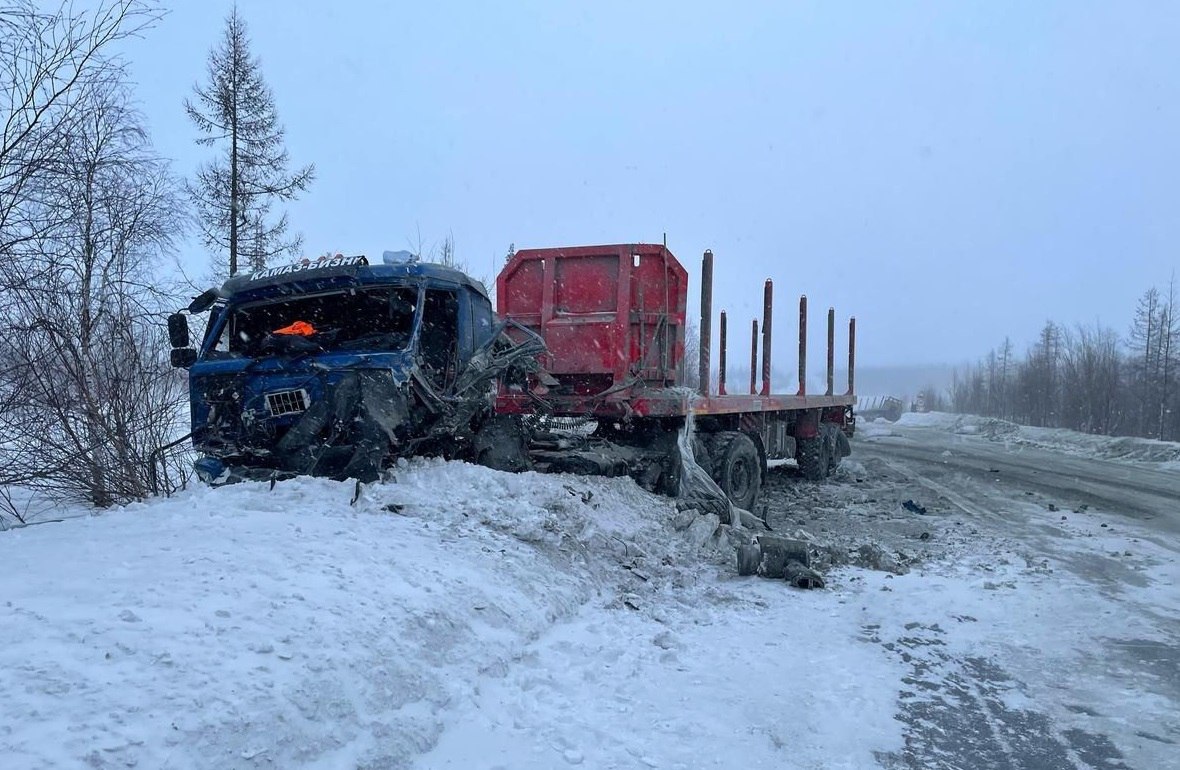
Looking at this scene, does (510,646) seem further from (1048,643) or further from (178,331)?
(178,331)

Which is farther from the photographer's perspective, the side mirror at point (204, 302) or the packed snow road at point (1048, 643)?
the side mirror at point (204, 302)

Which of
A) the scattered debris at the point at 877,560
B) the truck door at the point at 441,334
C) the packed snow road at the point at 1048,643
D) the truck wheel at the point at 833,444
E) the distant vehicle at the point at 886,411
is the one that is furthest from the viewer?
the distant vehicle at the point at 886,411

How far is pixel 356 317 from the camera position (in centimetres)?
705

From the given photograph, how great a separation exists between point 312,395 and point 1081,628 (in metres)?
5.83

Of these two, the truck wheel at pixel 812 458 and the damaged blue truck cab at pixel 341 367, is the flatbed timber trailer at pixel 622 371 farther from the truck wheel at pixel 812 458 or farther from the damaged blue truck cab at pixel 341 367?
the truck wheel at pixel 812 458

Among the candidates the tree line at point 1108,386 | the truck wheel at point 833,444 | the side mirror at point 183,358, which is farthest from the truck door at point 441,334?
the tree line at point 1108,386

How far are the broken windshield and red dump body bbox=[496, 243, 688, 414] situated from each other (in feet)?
6.66

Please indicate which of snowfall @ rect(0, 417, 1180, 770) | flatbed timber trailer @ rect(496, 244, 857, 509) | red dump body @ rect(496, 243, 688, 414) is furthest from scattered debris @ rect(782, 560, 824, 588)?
red dump body @ rect(496, 243, 688, 414)

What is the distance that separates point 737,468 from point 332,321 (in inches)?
210

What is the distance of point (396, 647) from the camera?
356 cm

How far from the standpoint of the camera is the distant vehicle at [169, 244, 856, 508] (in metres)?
5.92

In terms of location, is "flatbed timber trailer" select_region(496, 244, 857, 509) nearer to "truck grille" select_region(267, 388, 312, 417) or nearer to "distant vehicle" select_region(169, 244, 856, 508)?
"distant vehicle" select_region(169, 244, 856, 508)

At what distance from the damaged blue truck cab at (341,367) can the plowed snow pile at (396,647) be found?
1.64 ft

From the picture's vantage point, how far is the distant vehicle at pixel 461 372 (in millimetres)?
5922
